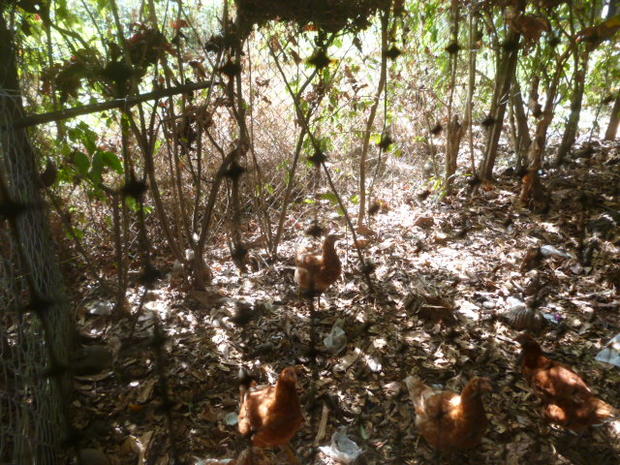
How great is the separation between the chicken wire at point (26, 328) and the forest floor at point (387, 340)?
1.20 ft

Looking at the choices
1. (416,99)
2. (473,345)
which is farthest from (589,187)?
(473,345)

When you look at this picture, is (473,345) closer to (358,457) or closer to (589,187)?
(358,457)

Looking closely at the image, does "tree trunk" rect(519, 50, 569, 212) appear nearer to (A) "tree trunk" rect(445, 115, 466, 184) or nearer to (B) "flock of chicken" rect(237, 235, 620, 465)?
(A) "tree trunk" rect(445, 115, 466, 184)

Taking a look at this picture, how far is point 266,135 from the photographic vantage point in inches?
147

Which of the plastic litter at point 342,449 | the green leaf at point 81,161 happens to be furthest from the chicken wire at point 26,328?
the plastic litter at point 342,449

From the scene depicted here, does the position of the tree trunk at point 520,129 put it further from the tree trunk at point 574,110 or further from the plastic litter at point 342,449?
the plastic litter at point 342,449

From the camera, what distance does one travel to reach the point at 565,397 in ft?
5.42

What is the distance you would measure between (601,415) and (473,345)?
2.53ft

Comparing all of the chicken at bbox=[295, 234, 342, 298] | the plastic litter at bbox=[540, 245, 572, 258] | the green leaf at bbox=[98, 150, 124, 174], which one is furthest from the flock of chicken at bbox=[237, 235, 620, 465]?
the plastic litter at bbox=[540, 245, 572, 258]

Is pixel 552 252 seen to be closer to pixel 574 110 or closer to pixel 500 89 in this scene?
pixel 500 89

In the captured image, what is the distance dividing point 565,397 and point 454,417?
48 cm

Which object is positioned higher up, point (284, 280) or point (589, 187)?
point (589, 187)

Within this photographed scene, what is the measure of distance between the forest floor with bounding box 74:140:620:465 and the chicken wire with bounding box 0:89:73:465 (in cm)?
36

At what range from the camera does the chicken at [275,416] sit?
1565 millimetres
